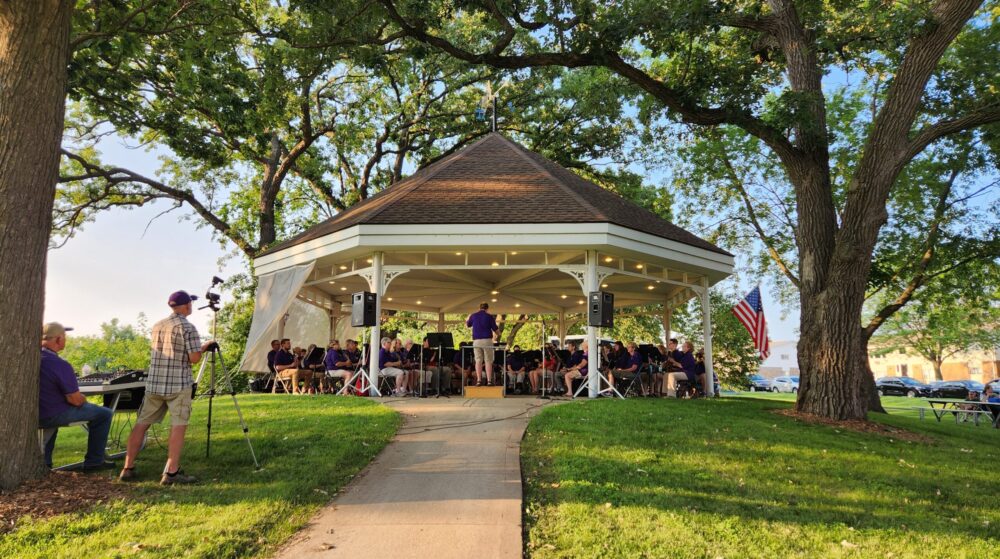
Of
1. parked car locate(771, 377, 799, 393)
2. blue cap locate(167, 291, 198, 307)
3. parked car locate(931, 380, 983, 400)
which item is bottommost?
parked car locate(771, 377, 799, 393)

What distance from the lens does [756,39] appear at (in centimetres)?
1154

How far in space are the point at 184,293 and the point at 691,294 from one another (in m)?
12.9

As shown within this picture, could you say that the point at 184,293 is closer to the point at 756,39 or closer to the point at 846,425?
the point at 846,425

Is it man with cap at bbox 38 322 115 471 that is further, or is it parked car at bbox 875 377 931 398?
parked car at bbox 875 377 931 398

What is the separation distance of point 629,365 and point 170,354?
32.6 ft

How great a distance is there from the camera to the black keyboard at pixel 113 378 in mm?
6195

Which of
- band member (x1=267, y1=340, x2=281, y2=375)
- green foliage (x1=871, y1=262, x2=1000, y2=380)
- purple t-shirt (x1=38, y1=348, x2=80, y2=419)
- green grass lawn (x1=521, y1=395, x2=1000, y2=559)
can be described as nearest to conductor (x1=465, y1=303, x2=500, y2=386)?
green grass lawn (x1=521, y1=395, x2=1000, y2=559)

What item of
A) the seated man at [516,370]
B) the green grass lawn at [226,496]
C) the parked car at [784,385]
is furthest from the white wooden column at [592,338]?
the parked car at [784,385]

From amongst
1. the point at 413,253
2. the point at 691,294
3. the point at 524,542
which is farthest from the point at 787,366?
the point at 524,542

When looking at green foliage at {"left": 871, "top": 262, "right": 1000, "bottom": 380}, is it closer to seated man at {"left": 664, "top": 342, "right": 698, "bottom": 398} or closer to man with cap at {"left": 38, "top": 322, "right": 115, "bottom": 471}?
seated man at {"left": 664, "top": 342, "right": 698, "bottom": 398}

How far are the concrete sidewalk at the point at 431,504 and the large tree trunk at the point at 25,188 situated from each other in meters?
2.69

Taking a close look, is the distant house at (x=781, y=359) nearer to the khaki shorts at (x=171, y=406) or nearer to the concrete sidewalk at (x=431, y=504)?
the concrete sidewalk at (x=431, y=504)

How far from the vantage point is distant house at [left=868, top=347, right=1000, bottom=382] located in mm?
48062

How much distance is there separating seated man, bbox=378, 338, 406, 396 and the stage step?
135cm
